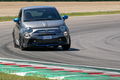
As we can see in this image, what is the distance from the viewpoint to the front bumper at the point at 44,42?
1814 centimetres

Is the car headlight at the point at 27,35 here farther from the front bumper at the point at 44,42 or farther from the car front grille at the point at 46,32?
the car front grille at the point at 46,32

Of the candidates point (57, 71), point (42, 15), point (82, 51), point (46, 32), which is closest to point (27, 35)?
point (46, 32)

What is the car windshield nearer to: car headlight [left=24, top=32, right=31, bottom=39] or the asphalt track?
car headlight [left=24, top=32, right=31, bottom=39]

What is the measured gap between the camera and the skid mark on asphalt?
1149 centimetres

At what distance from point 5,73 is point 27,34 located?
6044 millimetres

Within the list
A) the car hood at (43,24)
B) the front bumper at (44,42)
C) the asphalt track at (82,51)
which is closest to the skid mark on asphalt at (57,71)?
the asphalt track at (82,51)

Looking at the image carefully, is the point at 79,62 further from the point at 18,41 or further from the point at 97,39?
the point at 97,39

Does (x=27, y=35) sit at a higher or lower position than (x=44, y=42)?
higher

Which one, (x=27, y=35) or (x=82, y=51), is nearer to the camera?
(x=82, y=51)

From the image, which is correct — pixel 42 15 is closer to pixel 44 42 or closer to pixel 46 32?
pixel 46 32

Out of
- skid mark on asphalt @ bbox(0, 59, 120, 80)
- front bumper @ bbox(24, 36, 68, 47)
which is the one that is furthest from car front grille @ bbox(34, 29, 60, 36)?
skid mark on asphalt @ bbox(0, 59, 120, 80)

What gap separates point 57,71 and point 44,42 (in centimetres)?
565

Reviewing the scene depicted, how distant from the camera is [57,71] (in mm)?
12555

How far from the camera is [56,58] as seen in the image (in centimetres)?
1605
